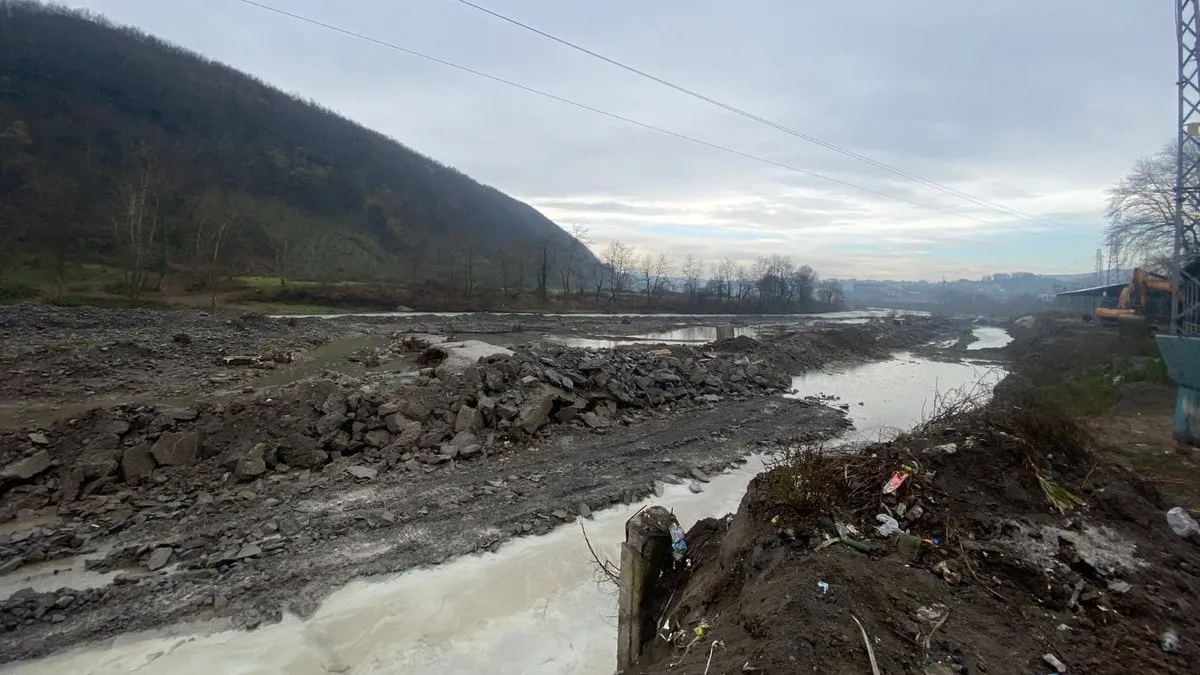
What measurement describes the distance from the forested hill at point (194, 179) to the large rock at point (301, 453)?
1390 inches

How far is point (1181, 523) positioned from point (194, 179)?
3806 inches

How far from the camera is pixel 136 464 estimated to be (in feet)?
28.7

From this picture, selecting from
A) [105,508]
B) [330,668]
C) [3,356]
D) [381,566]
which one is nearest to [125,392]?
[3,356]

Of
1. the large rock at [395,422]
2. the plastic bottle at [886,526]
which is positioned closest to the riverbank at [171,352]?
the large rock at [395,422]

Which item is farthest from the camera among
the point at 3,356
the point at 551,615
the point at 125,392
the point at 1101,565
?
the point at 3,356

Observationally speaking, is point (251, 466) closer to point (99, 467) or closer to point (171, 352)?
point (99, 467)

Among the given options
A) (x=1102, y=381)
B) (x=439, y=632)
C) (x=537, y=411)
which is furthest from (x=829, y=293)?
(x=439, y=632)

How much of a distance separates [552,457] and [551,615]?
479 cm

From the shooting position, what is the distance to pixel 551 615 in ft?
20.4

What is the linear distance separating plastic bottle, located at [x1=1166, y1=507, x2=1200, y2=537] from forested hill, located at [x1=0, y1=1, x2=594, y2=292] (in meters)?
46.5

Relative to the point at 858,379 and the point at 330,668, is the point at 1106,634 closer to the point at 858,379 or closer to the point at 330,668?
the point at 330,668

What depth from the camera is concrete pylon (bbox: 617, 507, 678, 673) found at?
464 cm

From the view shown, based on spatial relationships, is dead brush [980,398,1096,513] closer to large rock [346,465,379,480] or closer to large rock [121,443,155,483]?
large rock [346,465,379,480]

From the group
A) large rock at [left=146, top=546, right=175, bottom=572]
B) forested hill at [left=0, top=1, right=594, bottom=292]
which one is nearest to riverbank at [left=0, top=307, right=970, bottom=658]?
large rock at [left=146, top=546, right=175, bottom=572]
